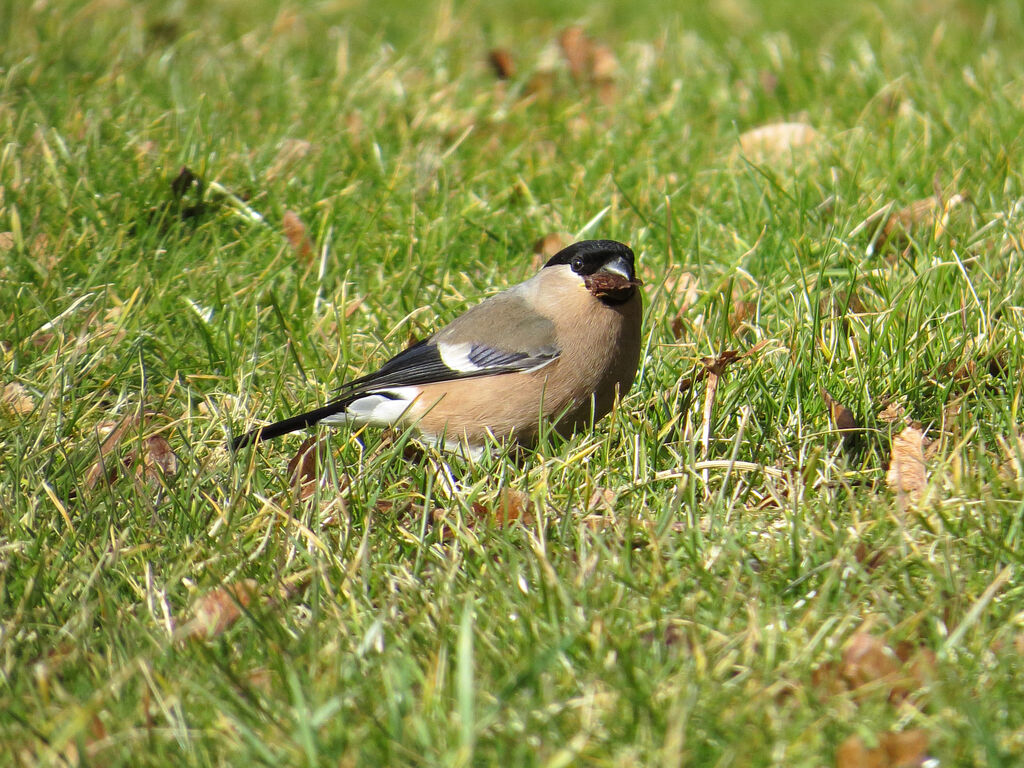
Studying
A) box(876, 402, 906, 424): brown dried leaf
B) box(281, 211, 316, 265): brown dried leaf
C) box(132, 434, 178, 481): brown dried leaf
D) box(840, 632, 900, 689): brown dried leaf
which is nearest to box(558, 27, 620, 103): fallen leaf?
box(281, 211, 316, 265): brown dried leaf

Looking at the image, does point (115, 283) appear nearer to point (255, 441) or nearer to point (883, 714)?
point (255, 441)

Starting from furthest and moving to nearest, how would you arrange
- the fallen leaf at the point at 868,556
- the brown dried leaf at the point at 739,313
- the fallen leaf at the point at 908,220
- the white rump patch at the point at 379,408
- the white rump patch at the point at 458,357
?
the fallen leaf at the point at 908,220 → the brown dried leaf at the point at 739,313 → the white rump patch at the point at 458,357 → the white rump patch at the point at 379,408 → the fallen leaf at the point at 868,556

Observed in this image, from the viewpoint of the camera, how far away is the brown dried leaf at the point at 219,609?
9.34 ft

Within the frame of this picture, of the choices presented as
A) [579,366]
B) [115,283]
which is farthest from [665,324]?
[115,283]

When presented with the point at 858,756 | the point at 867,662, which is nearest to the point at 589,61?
the point at 867,662

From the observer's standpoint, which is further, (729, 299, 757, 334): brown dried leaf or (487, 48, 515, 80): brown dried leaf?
(487, 48, 515, 80): brown dried leaf

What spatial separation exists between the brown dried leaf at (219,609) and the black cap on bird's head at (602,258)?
179 cm

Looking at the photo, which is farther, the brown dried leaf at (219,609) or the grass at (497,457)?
the brown dried leaf at (219,609)

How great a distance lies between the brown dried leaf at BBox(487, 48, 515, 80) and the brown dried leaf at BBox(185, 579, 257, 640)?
195 inches

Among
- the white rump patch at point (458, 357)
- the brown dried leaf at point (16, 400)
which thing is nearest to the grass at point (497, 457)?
the brown dried leaf at point (16, 400)

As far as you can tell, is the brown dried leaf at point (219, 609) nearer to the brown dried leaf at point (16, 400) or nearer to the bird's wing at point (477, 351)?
the bird's wing at point (477, 351)

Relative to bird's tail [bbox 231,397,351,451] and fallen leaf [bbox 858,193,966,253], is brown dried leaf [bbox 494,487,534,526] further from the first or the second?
fallen leaf [bbox 858,193,966,253]

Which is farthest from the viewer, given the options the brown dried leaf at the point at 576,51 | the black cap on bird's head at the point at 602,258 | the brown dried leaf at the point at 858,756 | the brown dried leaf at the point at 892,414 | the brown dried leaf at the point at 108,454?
the brown dried leaf at the point at 576,51

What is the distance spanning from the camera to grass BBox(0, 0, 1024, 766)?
98.5 inches
